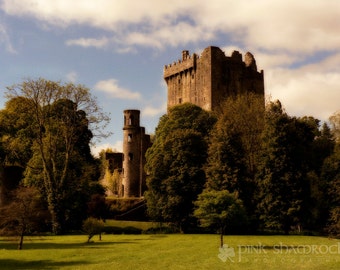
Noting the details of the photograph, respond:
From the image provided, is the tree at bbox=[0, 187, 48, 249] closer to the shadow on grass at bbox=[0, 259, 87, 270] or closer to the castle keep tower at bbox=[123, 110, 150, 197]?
the shadow on grass at bbox=[0, 259, 87, 270]

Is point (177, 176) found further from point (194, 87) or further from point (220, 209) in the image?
point (194, 87)

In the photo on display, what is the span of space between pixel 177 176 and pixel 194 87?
1115 inches

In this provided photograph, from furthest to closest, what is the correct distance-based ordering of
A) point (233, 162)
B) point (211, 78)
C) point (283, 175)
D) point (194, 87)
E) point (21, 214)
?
point (194, 87) → point (211, 78) → point (233, 162) → point (283, 175) → point (21, 214)

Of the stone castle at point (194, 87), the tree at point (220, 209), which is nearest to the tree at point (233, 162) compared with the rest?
the tree at point (220, 209)

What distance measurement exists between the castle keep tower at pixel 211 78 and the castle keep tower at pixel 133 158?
9.94 metres

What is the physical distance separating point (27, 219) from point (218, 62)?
140 feet

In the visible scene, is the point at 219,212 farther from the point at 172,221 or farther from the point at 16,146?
the point at 16,146

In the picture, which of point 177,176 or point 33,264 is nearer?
point 33,264

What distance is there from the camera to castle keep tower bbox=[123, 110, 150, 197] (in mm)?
60375

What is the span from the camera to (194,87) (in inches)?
2574

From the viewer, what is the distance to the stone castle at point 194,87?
60.6m

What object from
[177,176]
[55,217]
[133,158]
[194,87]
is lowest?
[55,217]

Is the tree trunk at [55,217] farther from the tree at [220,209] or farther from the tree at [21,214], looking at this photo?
the tree at [220,209]

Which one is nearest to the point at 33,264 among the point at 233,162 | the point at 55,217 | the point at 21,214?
the point at 21,214
